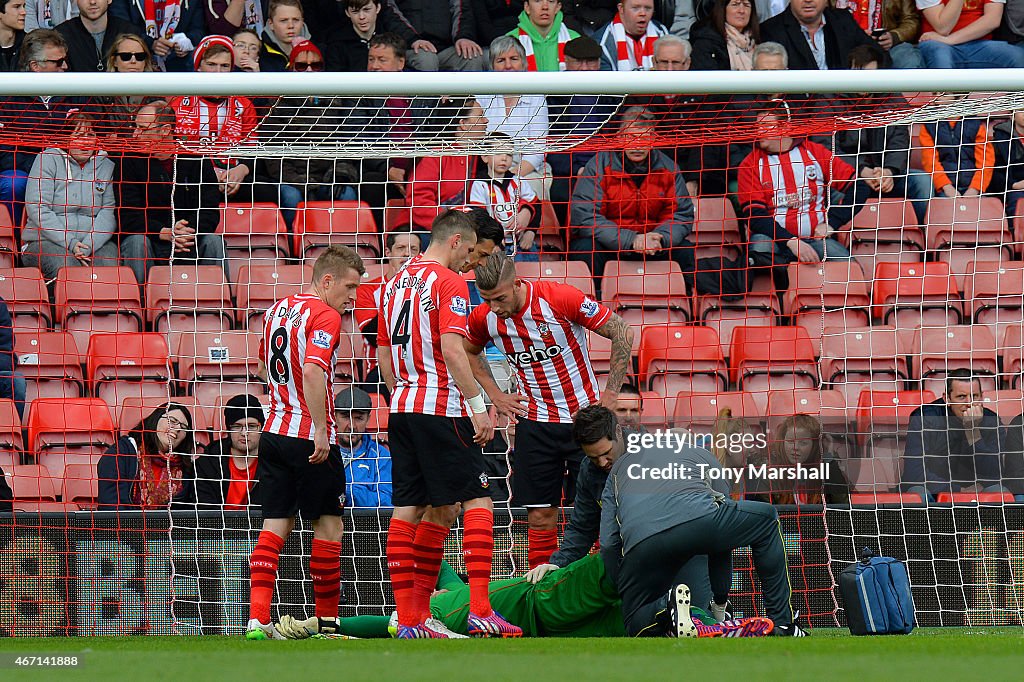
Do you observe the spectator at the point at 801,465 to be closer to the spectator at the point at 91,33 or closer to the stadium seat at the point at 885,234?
the stadium seat at the point at 885,234

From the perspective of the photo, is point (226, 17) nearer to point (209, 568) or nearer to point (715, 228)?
point (715, 228)

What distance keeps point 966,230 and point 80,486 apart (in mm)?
6057

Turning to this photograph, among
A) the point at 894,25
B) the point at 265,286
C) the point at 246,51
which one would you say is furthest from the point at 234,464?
the point at 894,25

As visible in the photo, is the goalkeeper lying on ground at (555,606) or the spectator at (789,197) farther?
the spectator at (789,197)

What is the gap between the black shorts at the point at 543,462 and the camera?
669 centimetres

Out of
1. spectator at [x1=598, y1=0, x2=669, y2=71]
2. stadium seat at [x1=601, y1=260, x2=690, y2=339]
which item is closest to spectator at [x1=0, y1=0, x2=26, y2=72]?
spectator at [x1=598, y1=0, x2=669, y2=71]

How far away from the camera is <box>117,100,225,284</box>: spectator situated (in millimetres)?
8531

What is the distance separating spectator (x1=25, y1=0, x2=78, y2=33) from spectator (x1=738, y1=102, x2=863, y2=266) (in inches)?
211

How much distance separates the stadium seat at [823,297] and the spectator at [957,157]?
2.95ft

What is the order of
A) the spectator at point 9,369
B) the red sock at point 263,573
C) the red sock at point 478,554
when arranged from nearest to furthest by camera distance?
1. the red sock at point 478,554
2. the red sock at point 263,573
3. the spectator at point 9,369

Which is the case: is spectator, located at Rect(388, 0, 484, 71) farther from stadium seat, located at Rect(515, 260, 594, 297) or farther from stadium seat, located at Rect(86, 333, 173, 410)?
stadium seat, located at Rect(86, 333, 173, 410)

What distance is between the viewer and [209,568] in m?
7.03

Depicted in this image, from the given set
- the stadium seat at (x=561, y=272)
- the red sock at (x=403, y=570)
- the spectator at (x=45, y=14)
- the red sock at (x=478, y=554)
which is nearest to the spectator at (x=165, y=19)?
the spectator at (x=45, y=14)

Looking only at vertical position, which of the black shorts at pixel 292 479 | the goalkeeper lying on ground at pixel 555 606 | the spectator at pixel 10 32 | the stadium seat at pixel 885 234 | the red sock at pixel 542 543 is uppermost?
the spectator at pixel 10 32
